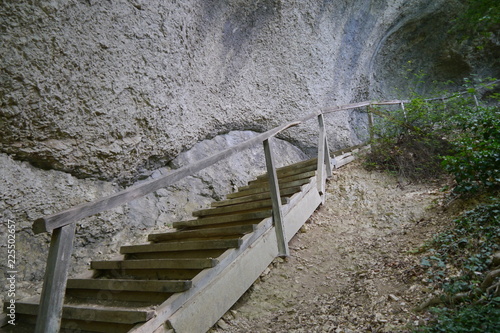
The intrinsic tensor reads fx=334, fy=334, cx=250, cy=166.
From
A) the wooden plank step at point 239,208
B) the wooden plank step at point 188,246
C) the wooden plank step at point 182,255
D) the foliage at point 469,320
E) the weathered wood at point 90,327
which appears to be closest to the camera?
the foliage at point 469,320

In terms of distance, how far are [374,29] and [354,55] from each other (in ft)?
3.44

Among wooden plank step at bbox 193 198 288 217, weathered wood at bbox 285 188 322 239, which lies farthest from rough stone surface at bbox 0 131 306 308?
weathered wood at bbox 285 188 322 239

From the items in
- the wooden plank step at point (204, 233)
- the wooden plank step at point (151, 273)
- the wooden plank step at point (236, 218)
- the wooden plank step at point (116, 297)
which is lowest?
the wooden plank step at point (116, 297)

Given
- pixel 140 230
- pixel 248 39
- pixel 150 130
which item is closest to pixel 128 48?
pixel 150 130

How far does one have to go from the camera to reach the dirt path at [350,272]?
2.39 m

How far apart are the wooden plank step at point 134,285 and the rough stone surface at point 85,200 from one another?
0.34 meters

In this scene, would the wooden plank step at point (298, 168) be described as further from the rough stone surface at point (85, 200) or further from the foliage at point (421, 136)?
the foliage at point (421, 136)

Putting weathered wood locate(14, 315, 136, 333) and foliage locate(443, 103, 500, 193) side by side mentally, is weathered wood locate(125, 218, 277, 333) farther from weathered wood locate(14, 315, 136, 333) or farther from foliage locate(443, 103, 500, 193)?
foliage locate(443, 103, 500, 193)

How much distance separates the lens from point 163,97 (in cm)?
493

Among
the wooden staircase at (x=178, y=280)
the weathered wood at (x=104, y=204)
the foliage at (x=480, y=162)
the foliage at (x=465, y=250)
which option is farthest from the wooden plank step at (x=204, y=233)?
the foliage at (x=480, y=162)

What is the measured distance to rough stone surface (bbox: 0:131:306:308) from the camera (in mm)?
3270

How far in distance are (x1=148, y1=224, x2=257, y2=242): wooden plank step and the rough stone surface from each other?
0.76 metres

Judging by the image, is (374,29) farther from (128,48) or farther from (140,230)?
(140,230)

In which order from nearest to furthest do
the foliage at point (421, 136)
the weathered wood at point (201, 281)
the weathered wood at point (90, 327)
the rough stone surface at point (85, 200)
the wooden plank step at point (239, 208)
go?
the weathered wood at point (201, 281)
the weathered wood at point (90, 327)
the rough stone surface at point (85, 200)
the wooden plank step at point (239, 208)
the foliage at point (421, 136)
